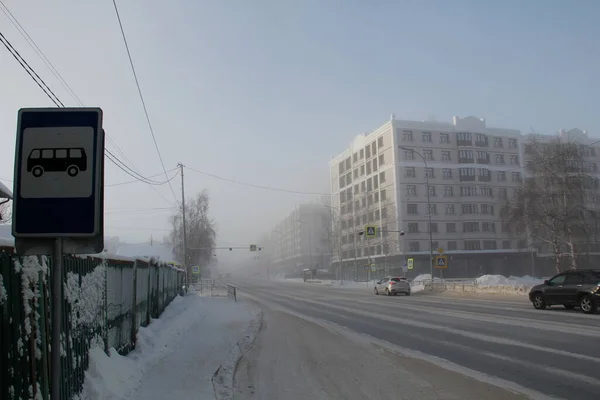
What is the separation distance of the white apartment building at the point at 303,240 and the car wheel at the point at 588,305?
10783 cm

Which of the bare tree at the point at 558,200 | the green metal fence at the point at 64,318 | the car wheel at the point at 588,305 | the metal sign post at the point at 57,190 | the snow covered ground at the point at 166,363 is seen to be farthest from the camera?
the bare tree at the point at 558,200

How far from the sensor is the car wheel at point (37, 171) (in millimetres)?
3096

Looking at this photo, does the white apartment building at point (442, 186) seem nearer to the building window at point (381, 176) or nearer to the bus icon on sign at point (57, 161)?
the building window at point (381, 176)

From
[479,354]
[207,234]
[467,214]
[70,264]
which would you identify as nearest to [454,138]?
[467,214]

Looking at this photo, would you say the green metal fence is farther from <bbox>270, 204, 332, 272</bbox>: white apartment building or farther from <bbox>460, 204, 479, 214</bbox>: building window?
<bbox>270, 204, 332, 272</bbox>: white apartment building

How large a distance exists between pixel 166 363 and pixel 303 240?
475 ft

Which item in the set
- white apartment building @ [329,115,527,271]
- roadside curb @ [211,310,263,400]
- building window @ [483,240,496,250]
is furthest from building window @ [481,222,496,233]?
roadside curb @ [211,310,263,400]

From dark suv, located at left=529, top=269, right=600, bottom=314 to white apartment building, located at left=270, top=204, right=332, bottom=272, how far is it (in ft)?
347

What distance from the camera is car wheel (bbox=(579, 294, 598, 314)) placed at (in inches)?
664

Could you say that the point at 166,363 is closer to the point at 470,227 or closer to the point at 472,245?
the point at 472,245

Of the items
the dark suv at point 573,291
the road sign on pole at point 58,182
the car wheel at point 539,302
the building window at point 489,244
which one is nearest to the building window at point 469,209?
the building window at point 489,244

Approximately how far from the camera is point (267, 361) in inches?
381

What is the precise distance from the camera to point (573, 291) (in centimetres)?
1798

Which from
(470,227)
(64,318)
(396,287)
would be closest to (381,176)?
(470,227)
